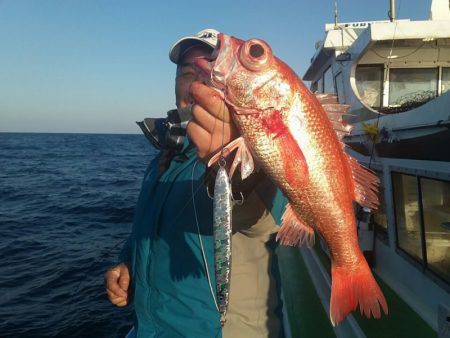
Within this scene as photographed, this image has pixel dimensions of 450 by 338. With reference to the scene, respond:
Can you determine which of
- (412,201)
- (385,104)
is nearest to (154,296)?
(412,201)

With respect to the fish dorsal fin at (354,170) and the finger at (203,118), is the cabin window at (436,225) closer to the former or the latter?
the fish dorsal fin at (354,170)

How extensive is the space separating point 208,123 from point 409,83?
25.6 ft

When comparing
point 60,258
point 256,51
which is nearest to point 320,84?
point 60,258

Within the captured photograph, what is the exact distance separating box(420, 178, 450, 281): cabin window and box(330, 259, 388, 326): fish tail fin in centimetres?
339

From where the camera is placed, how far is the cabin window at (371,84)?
801 cm

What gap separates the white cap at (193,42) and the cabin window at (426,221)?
368 cm

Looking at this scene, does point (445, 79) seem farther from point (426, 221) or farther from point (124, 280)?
point (124, 280)

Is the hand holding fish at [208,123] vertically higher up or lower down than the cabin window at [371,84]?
lower down

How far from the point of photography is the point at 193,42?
2.92m

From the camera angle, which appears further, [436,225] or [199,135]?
[436,225]

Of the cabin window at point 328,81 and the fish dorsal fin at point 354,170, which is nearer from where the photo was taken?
the fish dorsal fin at point 354,170

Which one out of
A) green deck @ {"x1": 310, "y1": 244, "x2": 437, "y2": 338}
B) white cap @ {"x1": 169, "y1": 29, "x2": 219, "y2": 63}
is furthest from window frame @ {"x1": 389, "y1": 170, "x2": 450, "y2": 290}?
white cap @ {"x1": 169, "y1": 29, "x2": 219, "y2": 63}

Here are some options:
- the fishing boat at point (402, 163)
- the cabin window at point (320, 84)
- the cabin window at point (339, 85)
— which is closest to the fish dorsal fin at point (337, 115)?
the fishing boat at point (402, 163)

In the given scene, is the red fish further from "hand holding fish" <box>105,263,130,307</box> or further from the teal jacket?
"hand holding fish" <box>105,263,130,307</box>
